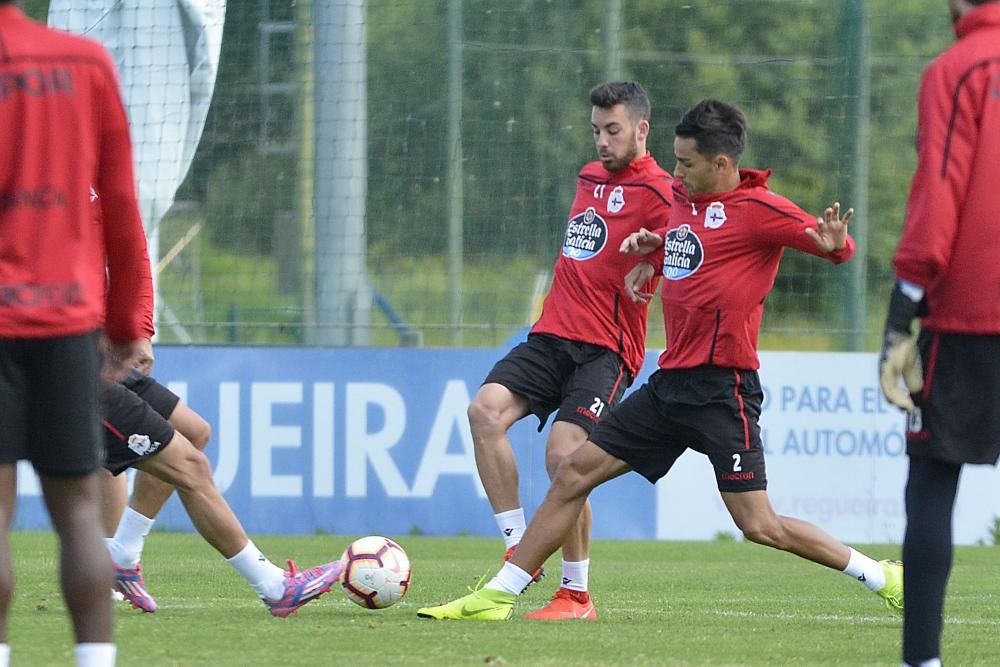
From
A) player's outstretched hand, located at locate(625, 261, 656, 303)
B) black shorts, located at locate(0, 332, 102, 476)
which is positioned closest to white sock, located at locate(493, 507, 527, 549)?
player's outstretched hand, located at locate(625, 261, 656, 303)

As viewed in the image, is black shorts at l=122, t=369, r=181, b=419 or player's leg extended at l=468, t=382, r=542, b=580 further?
player's leg extended at l=468, t=382, r=542, b=580

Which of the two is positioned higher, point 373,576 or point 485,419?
point 485,419

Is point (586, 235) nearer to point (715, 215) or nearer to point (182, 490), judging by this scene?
point (715, 215)

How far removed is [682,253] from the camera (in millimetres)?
6660

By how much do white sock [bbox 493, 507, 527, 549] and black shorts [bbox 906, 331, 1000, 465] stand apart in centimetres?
323

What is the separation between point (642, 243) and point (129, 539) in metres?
2.35

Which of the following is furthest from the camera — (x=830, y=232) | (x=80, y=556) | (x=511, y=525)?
(x=511, y=525)

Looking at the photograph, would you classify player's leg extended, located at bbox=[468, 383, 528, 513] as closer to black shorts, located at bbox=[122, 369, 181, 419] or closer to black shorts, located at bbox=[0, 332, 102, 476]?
black shorts, located at bbox=[122, 369, 181, 419]

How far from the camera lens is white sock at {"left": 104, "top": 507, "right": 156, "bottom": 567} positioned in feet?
22.7

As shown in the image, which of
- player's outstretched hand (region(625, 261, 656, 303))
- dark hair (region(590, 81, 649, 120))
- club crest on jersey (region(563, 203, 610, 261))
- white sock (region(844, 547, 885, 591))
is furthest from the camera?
club crest on jersey (region(563, 203, 610, 261))

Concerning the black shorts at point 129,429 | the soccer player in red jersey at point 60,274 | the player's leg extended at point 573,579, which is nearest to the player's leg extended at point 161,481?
the black shorts at point 129,429

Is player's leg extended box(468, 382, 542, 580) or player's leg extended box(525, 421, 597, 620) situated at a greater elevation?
player's leg extended box(468, 382, 542, 580)

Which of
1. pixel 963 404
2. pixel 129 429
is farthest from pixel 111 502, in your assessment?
pixel 963 404

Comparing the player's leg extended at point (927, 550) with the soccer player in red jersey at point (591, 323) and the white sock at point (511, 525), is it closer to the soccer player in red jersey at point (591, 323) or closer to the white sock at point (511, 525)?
the soccer player in red jersey at point (591, 323)
